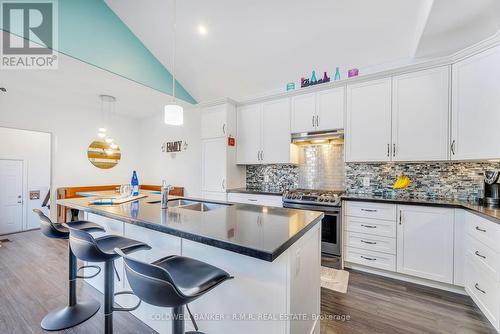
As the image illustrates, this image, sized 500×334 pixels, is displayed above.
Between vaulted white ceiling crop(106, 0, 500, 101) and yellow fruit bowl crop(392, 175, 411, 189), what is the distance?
1.53 m

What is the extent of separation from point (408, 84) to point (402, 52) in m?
0.50

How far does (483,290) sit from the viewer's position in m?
1.82

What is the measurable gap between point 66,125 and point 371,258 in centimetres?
606

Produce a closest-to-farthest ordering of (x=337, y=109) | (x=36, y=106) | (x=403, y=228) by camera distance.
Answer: (x=403, y=228), (x=337, y=109), (x=36, y=106)

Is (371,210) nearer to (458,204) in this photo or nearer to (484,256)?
(458,204)

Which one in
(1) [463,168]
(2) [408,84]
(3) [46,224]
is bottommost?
(3) [46,224]

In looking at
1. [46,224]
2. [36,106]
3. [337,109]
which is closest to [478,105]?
[337,109]

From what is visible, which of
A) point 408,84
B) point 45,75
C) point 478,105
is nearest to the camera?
point 478,105

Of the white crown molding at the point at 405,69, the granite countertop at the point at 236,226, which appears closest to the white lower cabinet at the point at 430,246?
the granite countertop at the point at 236,226

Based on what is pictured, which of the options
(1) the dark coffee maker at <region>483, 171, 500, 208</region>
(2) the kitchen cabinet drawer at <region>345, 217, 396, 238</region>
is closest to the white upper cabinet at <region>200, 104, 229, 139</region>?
(2) the kitchen cabinet drawer at <region>345, 217, 396, 238</region>

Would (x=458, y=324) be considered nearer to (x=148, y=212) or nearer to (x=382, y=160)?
(x=382, y=160)

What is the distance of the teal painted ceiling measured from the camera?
9.33 feet

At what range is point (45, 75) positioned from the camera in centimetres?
335

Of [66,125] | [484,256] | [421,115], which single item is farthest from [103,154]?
[484,256]
